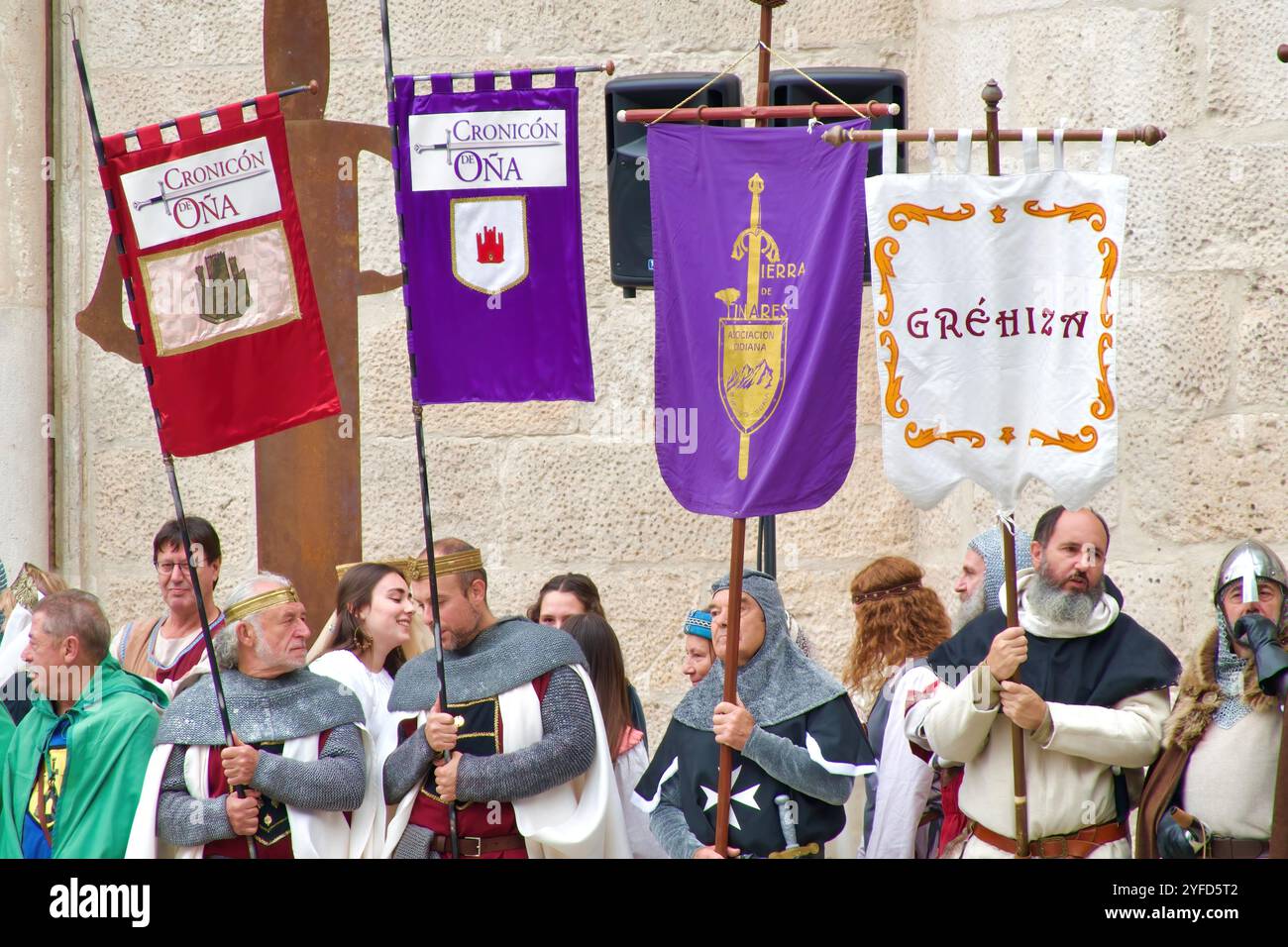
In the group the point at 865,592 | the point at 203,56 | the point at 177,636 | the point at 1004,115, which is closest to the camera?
the point at 865,592

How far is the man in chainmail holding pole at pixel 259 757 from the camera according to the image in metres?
4.85

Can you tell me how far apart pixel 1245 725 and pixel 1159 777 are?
271mm

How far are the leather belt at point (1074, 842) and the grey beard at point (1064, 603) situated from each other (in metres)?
0.56

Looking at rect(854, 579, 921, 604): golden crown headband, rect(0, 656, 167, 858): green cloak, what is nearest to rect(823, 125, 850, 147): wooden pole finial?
rect(854, 579, 921, 604): golden crown headband

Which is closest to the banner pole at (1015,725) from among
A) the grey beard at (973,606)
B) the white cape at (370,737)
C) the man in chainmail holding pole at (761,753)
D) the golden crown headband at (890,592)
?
the man in chainmail holding pole at (761,753)

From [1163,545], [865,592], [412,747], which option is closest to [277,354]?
[412,747]

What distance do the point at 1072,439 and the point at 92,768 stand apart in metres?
2.89

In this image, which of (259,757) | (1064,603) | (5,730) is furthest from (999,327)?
(5,730)

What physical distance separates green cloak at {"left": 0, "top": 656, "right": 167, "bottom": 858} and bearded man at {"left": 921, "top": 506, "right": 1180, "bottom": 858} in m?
2.26

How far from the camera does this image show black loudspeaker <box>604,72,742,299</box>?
19.9 feet

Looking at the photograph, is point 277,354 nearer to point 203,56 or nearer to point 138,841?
point 138,841

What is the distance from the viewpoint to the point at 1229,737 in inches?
180

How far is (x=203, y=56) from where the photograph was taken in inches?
315

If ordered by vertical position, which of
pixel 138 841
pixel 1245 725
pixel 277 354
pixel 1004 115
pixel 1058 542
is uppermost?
pixel 1004 115
